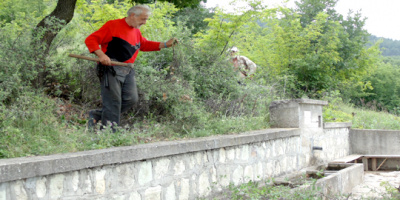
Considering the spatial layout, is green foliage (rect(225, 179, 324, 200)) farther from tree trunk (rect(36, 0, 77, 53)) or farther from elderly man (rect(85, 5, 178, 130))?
tree trunk (rect(36, 0, 77, 53))

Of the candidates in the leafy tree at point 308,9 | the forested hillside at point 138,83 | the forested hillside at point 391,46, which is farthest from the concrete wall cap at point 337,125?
the forested hillside at point 391,46

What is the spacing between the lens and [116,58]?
4820 mm

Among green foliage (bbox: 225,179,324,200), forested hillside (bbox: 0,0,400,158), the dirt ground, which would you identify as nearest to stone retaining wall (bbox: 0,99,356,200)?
green foliage (bbox: 225,179,324,200)

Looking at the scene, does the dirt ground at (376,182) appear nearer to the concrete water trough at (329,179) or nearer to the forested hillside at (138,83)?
the concrete water trough at (329,179)

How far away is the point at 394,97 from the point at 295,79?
2094 cm

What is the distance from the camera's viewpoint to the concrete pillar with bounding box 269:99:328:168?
7137 mm

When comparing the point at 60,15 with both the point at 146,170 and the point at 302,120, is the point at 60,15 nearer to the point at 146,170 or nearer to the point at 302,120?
the point at 146,170

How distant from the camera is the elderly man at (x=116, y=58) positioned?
462cm

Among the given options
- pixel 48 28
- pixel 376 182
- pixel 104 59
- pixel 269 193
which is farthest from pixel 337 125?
pixel 48 28

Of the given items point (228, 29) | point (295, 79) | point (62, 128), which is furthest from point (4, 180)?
point (295, 79)

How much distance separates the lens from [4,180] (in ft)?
8.48

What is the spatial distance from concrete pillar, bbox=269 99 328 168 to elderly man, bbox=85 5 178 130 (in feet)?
11.1

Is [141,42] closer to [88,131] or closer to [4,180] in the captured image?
[88,131]

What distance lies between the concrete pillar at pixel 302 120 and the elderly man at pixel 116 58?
337 cm
